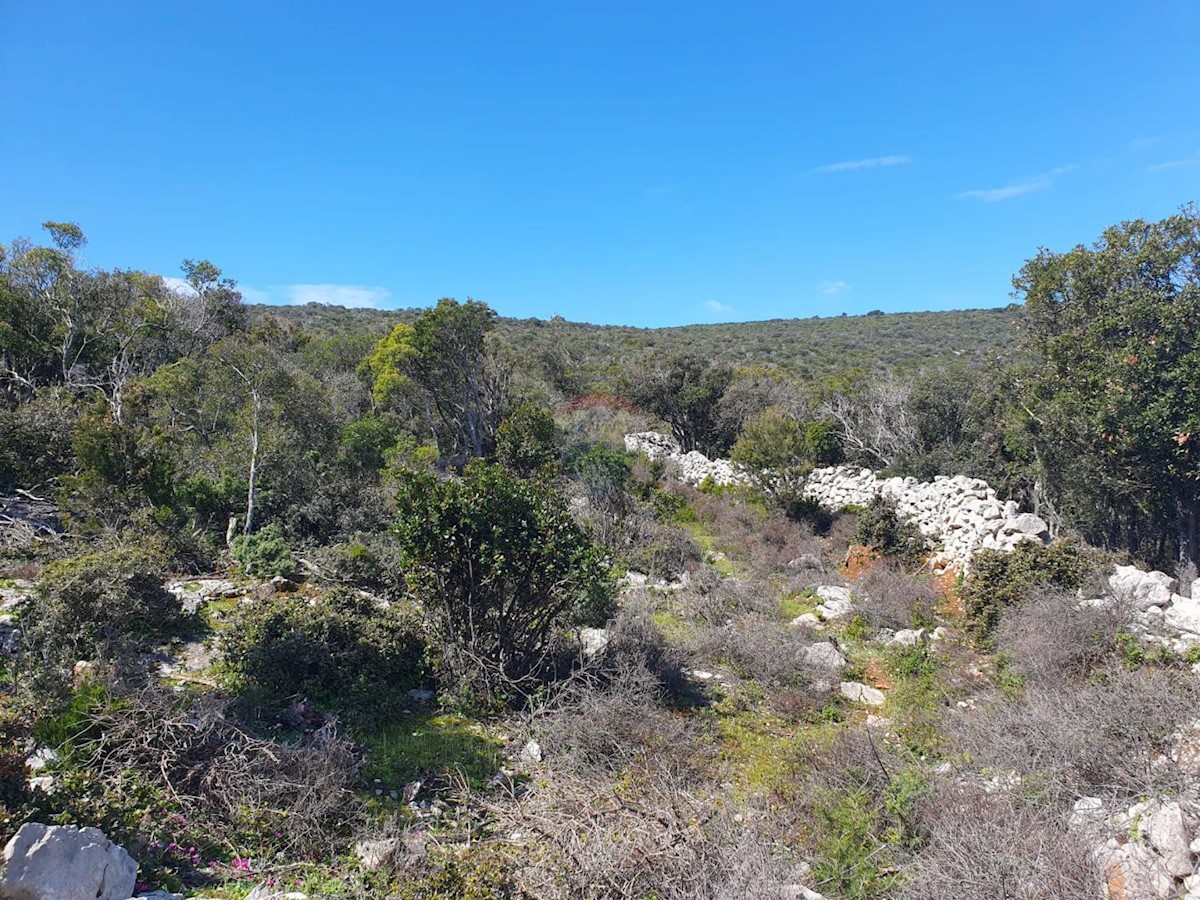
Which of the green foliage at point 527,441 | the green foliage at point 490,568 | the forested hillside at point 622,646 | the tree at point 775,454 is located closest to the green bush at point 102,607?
the forested hillside at point 622,646

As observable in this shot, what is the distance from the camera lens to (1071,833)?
3.87 m

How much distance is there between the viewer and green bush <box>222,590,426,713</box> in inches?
259

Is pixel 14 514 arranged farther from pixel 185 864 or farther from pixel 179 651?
pixel 185 864

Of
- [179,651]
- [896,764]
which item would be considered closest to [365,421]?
[179,651]

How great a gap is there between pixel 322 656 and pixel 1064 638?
7617 millimetres

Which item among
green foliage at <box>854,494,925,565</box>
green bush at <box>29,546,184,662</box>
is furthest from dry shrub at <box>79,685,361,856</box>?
green foliage at <box>854,494,925,565</box>

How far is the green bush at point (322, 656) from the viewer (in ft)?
21.6

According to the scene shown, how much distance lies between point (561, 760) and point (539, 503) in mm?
2628

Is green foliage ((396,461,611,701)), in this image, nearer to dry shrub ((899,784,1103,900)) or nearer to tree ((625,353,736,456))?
dry shrub ((899,784,1103,900))

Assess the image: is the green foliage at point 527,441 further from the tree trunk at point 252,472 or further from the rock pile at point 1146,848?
the rock pile at point 1146,848

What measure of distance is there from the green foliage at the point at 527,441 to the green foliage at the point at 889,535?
21.6 ft

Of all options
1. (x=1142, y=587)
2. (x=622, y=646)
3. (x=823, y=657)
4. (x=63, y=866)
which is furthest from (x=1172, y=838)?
(x=63, y=866)

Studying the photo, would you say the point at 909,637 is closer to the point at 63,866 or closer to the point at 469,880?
the point at 469,880

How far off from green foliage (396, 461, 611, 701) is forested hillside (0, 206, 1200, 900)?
4cm
